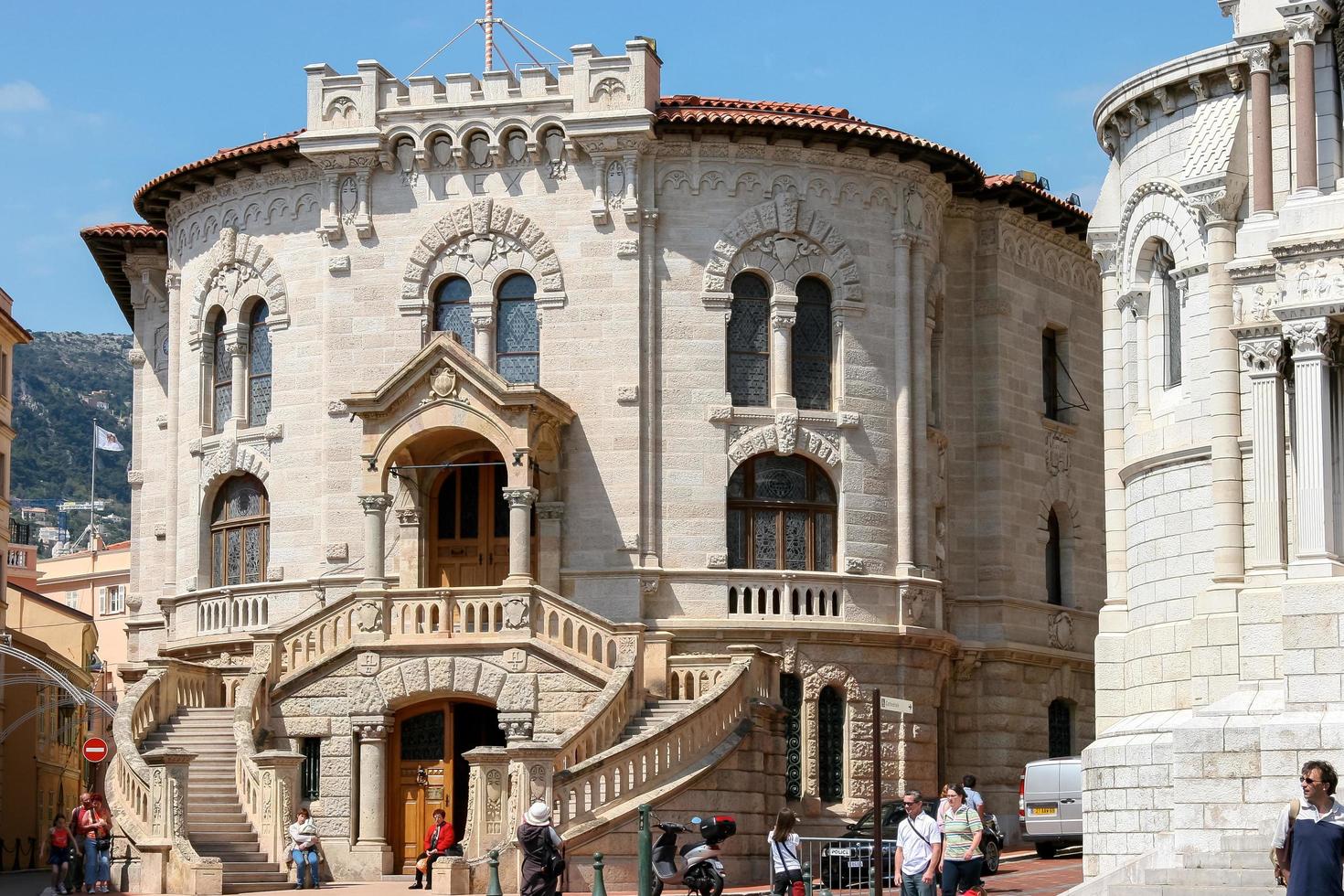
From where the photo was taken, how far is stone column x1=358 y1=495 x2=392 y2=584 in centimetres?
4038

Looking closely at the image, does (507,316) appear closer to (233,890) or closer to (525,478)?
(525,478)

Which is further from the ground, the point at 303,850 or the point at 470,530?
the point at 470,530

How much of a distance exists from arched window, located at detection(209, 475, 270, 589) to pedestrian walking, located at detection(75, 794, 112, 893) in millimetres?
6103

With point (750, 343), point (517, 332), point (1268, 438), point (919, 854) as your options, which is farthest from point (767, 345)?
point (919, 854)

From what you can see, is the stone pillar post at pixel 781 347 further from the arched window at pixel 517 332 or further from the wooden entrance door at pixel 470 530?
the wooden entrance door at pixel 470 530

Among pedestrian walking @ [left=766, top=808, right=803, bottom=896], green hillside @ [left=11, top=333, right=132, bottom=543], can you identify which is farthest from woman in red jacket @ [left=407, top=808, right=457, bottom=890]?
green hillside @ [left=11, top=333, right=132, bottom=543]

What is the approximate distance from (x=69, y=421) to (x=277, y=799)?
492 ft

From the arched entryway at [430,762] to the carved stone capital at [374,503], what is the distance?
12.7 feet

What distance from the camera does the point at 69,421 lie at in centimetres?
18012

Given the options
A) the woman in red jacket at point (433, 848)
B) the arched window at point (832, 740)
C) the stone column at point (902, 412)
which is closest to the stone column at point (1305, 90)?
the stone column at point (902, 412)

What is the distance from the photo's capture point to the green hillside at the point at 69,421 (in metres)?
169

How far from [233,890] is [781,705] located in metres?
9.69

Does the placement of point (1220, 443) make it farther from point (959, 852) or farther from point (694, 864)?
point (694, 864)

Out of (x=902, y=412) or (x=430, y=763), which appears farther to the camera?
(x=902, y=412)
